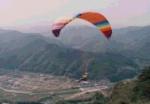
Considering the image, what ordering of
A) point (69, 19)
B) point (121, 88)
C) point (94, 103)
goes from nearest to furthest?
point (69, 19), point (121, 88), point (94, 103)

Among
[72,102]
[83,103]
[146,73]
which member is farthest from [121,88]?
[72,102]

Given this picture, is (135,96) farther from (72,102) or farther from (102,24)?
(72,102)

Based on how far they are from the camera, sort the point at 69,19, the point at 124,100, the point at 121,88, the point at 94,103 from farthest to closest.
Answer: the point at 94,103, the point at 121,88, the point at 124,100, the point at 69,19

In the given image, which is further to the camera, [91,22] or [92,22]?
[91,22]

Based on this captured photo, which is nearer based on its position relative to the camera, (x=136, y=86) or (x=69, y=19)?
(x=69, y=19)

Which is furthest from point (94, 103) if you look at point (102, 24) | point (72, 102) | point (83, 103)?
point (102, 24)

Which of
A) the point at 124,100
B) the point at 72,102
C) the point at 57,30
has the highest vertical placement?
the point at 57,30

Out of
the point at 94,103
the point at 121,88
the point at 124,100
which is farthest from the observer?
the point at 94,103

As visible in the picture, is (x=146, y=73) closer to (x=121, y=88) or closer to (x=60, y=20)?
(x=121, y=88)

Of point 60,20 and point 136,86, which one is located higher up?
point 60,20
